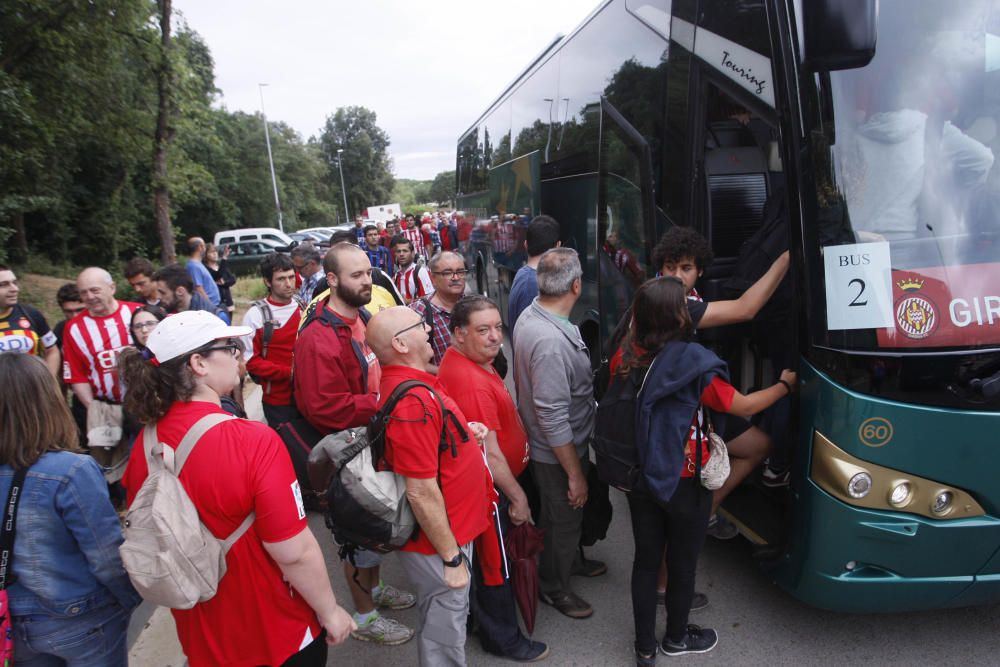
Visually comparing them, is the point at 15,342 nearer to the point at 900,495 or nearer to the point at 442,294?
the point at 442,294

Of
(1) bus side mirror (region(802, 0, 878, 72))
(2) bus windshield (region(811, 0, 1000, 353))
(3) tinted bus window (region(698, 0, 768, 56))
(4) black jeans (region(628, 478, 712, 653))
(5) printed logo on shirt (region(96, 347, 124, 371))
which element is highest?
(3) tinted bus window (region(698, 0, 768, 56))

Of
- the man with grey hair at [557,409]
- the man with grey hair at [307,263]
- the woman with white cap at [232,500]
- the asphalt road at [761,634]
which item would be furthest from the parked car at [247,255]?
the woman with white cap at [232,500]

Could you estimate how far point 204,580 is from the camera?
1.78 metres

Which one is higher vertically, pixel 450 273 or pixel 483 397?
pixel 450 273

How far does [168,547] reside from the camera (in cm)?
173

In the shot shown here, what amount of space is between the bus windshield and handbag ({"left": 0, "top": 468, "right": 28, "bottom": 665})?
295cm

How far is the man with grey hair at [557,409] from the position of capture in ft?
10.1

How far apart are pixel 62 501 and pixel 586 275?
4.67 meters

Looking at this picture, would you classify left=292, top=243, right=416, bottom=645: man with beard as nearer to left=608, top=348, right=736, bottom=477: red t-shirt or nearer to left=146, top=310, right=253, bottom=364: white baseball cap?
left=146, top=310, right=253, bottom=364: white baseball cap

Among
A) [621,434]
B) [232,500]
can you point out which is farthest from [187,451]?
[621,434]

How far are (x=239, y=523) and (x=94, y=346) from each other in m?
3.10

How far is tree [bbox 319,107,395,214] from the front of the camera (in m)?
89.1

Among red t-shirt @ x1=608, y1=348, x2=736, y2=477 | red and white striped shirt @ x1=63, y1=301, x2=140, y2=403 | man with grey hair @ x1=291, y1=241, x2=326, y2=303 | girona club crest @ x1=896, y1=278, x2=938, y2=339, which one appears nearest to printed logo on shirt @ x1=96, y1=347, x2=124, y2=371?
red and white striped shirt @ x1=63, y1=301, x2=140, y2=403

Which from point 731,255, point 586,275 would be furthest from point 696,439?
point 586,275
